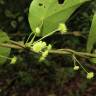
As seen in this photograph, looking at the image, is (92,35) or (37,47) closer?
(37,47)

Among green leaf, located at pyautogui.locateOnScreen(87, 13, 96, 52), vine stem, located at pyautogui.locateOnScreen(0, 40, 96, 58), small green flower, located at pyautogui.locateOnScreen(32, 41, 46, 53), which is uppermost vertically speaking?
green leaf, located at pyautogui.locateOnScreen(87, 13, 96, 52)

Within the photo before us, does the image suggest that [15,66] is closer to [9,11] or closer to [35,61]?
[35,61]

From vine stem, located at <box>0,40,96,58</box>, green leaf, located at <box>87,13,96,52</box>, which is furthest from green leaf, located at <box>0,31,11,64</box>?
green leaf, located at <box>87,13,96,52</box>

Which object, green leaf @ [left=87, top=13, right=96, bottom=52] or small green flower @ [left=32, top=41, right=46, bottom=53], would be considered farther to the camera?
green leaf @ [left=87, top=13, right=96, bottom=52]

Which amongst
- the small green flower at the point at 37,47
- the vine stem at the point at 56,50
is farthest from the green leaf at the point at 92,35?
the small green flower at the point at 37,47

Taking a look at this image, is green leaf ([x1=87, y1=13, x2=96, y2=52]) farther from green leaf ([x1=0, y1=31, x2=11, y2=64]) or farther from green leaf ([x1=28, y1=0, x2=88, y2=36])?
green leaf ([x1=0, y1=31, x2=11, y2=64])

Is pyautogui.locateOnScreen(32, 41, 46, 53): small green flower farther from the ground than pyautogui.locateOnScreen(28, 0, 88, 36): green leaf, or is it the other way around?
pyautogui.locateOnScreen(28, 0, 88, 36): green leaf

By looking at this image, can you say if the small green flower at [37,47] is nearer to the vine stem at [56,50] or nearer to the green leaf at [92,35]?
the vine stem at [56,50]

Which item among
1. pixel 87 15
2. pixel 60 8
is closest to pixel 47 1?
pixel 60 8
